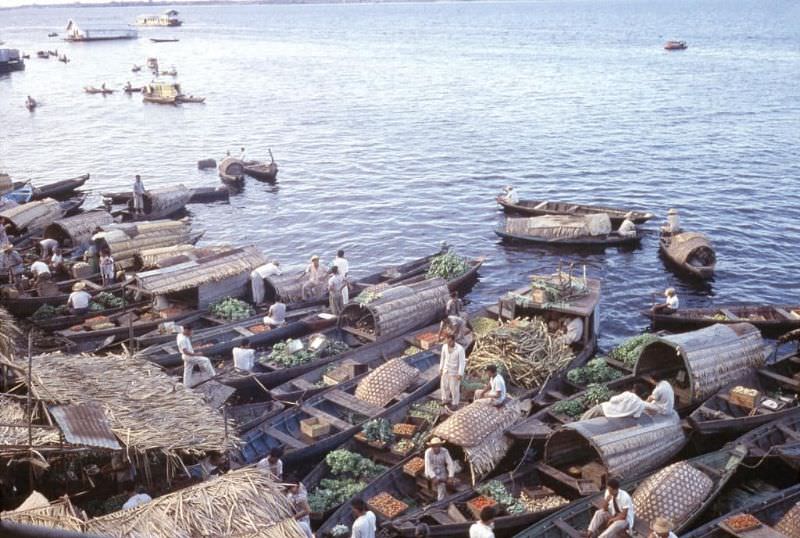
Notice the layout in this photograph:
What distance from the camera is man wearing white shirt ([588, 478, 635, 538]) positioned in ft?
50.6

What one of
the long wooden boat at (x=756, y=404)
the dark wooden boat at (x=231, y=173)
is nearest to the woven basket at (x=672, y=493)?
the long wooden boat at (x=756, y=404)

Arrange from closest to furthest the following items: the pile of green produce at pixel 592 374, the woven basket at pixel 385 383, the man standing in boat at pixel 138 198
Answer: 1. the woven basket at pixel 385 383
2. the pile of green produce at pixel 592 374
3. the man standing in boat at pixel 138 198

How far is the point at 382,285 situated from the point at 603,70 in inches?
3509

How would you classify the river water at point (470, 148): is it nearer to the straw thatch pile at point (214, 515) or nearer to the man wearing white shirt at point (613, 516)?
the man wearing white shirt at point (613, 516)

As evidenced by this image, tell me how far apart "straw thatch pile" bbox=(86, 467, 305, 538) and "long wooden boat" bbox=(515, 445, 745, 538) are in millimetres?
6248

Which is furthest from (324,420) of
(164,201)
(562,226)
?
(164,201)

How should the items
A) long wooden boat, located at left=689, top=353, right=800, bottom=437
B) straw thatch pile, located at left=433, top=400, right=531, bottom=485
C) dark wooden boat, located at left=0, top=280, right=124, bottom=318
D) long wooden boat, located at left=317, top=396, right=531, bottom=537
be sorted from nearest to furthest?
long wooden boat, located at left=317, top=396, right=531, bottom=537 < straw thatch pile, located at left=433, top=400, right=531, bottom=485 < long wooden boat, located at left=689, top=353, right=800, bottom=437 < dark wooden boat, located at left=0, top=280, right=124, bottom=318

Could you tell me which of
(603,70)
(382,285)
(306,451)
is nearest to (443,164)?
(382,285)

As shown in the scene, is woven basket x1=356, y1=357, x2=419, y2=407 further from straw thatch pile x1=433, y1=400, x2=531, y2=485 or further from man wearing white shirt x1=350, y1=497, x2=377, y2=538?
man wearing white shirt x1=350, y1=497, x2=377, y2=538

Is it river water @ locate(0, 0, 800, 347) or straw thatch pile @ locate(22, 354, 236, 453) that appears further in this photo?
river water @ locate(0, 0, 800, 347)

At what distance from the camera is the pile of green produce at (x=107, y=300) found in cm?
3031

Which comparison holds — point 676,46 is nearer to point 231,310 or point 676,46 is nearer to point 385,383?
point 231,310

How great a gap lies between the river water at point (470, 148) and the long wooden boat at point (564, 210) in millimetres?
1476

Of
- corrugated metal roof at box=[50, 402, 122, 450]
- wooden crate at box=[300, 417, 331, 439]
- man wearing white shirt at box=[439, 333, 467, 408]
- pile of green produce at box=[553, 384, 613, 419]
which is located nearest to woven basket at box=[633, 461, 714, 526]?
pile of green produce at box=[553, 384, 613, 419]
